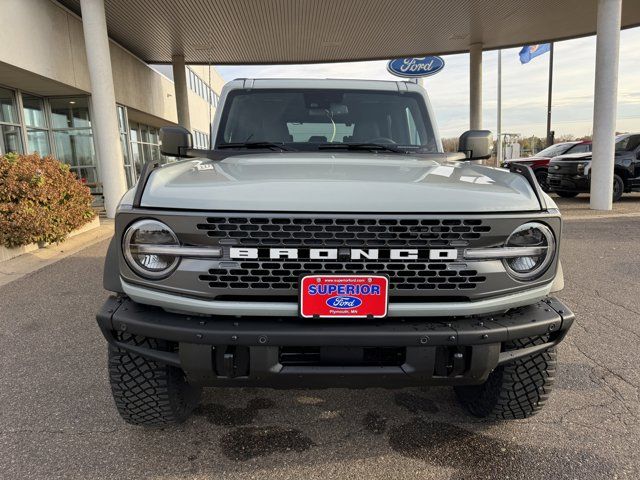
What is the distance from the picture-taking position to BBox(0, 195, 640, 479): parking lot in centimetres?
221

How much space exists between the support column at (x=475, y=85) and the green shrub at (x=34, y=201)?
16165 millimetres

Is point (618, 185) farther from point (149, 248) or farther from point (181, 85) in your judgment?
point (181, 85)

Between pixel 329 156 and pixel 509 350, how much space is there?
4.81 feet

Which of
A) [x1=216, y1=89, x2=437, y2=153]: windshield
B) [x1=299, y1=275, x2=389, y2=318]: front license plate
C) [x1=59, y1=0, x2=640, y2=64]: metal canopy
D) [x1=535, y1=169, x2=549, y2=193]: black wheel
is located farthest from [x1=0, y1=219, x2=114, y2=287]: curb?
[x1=535, y1=169, x2=549, y2=193]: black wheel

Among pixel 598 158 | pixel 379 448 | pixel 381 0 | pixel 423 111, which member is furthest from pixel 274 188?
pixel 381 0

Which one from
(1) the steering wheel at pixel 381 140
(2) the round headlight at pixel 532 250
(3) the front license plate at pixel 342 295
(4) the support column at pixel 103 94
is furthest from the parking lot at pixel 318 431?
(4) the support column at pixel 103 94

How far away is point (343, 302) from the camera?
1.88 meters

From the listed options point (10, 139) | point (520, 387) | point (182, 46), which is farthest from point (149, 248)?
point (182, 46)

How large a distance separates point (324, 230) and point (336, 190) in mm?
193

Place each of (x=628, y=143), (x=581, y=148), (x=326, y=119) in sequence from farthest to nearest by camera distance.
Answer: (x=581, y=148), (x=628, y=143), (x=326, y=119)

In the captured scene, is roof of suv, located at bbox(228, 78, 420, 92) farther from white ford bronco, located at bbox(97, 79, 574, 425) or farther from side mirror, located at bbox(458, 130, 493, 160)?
white ford bronco, located at bbox(97, 79, 574, 425)

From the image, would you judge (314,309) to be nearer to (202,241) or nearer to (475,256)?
(202,241)

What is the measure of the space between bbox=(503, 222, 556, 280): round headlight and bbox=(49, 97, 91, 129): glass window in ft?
48.5

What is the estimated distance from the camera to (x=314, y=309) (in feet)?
6.19
